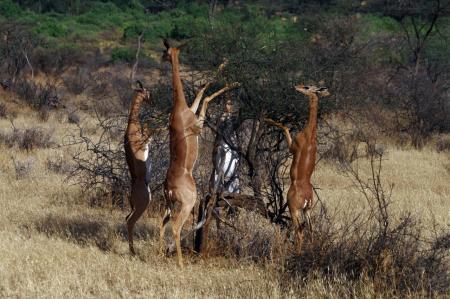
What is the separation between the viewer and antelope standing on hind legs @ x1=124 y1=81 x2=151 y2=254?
8.45 metres

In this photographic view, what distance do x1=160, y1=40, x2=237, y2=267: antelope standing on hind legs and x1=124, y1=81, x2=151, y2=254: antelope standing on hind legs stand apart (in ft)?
2.46

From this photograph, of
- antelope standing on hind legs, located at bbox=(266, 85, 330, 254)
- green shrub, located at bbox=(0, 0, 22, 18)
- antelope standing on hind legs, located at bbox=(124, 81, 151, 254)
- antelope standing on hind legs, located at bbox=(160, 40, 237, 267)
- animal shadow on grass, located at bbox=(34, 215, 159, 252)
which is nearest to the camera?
antelope standing on hind legs, located at bbox=(160, 40, 237, 267)

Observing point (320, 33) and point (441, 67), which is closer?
point (441, 67)

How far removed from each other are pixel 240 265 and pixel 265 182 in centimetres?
137

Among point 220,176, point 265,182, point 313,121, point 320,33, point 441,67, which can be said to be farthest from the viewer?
point 320,33

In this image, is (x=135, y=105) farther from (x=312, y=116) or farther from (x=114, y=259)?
(x=312, y=116)

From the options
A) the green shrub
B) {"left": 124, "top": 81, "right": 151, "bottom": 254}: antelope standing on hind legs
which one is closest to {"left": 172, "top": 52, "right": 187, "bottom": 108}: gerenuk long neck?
{"left": 124, "top": 81, "right": 151, "bottom": 254}: antelope standing on hind legs

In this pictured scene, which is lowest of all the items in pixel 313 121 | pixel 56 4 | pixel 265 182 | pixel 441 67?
pixel 56 4

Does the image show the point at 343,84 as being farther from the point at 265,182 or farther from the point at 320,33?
the point at 320,33

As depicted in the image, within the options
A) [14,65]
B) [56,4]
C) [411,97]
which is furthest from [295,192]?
[56,4]

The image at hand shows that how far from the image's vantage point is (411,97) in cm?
2044

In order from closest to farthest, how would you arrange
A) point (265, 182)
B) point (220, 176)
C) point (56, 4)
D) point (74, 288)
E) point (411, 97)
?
point (74, 288) < point (220, 176) < point (265, 182) < point (411, 97) < point (56, 4)

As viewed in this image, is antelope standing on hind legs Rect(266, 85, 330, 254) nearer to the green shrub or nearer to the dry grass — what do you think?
the dry grass

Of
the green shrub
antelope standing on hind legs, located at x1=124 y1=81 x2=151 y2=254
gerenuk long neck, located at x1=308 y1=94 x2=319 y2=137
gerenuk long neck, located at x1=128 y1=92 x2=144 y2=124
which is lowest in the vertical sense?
the green shrub
